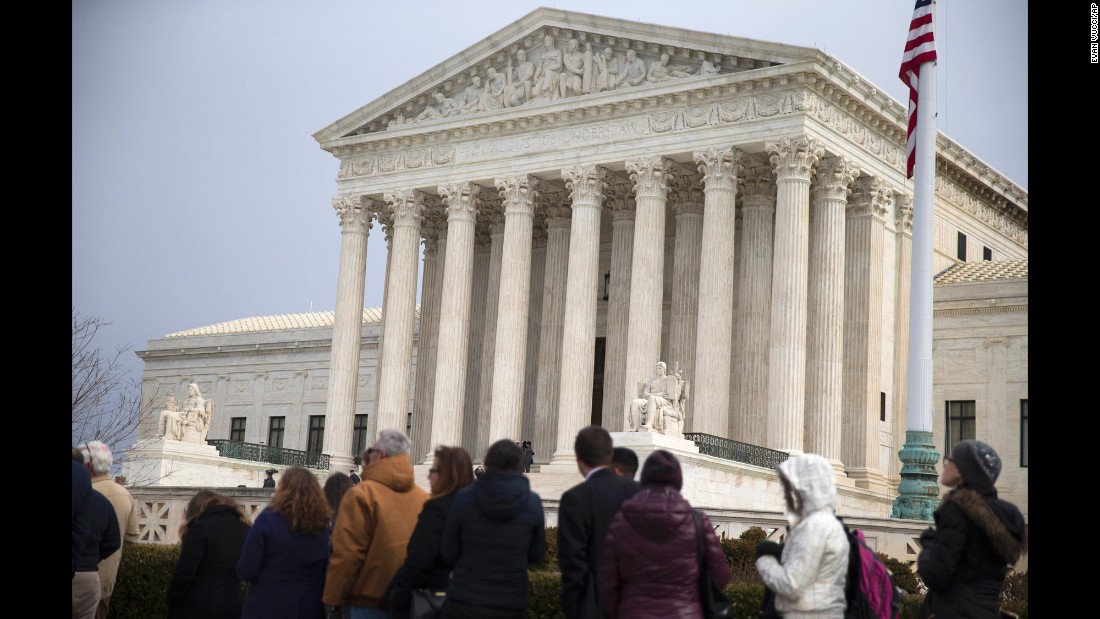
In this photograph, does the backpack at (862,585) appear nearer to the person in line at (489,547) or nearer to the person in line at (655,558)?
the person in line at (655,558)

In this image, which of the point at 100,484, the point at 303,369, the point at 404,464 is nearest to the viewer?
the point at 404,464

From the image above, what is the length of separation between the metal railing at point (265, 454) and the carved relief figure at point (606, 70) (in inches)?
623

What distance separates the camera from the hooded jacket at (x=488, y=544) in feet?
35.1

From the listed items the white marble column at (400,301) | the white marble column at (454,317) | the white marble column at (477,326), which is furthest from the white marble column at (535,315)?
the white marble column at (400,301)

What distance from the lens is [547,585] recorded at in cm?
1577

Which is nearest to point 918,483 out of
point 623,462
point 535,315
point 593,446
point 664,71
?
point 623,462

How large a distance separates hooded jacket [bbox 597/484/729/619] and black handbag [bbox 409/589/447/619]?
1561 millimetres

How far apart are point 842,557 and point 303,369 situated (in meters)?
53.8

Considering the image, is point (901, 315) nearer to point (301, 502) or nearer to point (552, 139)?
point (552, 139)

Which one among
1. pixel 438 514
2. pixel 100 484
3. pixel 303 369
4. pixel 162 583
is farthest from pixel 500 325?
pixel 438 514

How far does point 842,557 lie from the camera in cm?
977

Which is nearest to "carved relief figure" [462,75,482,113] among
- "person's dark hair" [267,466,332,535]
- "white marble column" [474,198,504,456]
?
"white marble column" [474,198,504,456]
